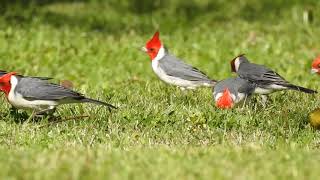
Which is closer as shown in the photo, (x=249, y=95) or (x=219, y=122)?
(x=219, y=122)

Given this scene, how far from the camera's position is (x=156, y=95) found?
815cm

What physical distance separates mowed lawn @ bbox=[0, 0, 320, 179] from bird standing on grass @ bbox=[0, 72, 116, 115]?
16cm

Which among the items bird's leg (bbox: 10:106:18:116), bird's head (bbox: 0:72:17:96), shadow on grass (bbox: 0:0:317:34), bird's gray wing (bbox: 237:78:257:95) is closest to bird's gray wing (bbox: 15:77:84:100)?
bird's head (bbox: 0:72:17:96)

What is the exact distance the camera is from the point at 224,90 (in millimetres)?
7199

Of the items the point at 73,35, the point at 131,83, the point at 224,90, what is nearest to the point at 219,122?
the point at 224,90

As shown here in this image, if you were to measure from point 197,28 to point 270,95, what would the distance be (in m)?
5.88

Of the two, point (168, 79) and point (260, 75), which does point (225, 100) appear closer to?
point (260, 75)

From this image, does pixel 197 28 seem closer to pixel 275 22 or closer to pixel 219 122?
pixel 275 22

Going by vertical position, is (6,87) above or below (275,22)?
below

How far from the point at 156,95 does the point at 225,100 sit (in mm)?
1256

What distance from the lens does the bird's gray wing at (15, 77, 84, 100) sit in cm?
644

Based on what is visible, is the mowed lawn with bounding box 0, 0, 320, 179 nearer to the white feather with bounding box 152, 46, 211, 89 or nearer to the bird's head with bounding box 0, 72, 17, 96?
the white feather with bounding box 152, 46, 211, 89

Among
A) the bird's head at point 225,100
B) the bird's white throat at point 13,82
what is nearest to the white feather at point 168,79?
the bird's head at point 225,100

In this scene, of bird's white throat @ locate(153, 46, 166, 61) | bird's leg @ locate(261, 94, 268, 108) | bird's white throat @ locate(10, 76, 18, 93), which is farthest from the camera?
bird's white throat @ locate(153, 46, 166, 61)
